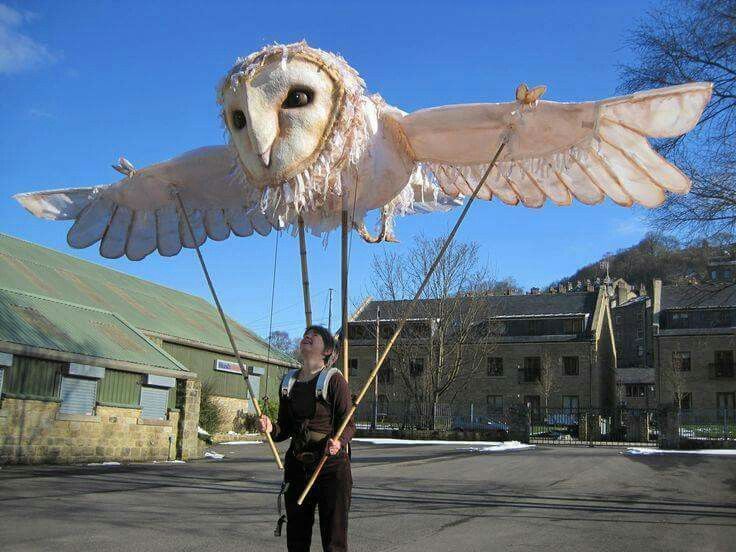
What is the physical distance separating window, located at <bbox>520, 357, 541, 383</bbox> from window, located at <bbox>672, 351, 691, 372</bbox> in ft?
28.0

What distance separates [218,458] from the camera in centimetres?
1795

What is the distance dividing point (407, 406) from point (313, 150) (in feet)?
104

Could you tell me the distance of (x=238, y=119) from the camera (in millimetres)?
3896

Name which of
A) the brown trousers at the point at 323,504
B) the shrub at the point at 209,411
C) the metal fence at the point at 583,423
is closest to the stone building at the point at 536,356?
the metal fence at the point at 583,423

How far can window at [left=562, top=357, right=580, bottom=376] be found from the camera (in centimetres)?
4506

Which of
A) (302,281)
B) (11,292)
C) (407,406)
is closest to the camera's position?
(302,281)

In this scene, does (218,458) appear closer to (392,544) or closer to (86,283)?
(86,283)

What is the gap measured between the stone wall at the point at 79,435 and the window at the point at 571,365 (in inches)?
1310

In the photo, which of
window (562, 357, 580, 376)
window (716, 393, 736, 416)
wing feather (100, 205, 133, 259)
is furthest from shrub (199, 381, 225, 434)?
window (716, 393, 736, 416)

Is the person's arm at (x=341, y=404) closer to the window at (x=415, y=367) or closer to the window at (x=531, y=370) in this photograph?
the window at (x=415, y=367)

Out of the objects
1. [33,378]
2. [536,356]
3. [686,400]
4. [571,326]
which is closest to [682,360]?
[686,400]

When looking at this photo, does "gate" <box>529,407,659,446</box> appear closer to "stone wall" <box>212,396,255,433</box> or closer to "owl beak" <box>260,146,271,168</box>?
"stone wall" <box>212,396,255,433</box>

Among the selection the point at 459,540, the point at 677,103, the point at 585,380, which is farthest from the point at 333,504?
the point at 585,380

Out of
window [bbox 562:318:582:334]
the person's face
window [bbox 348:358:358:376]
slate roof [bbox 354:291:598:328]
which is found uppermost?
slate roof [bbox 354:291:598:328]
